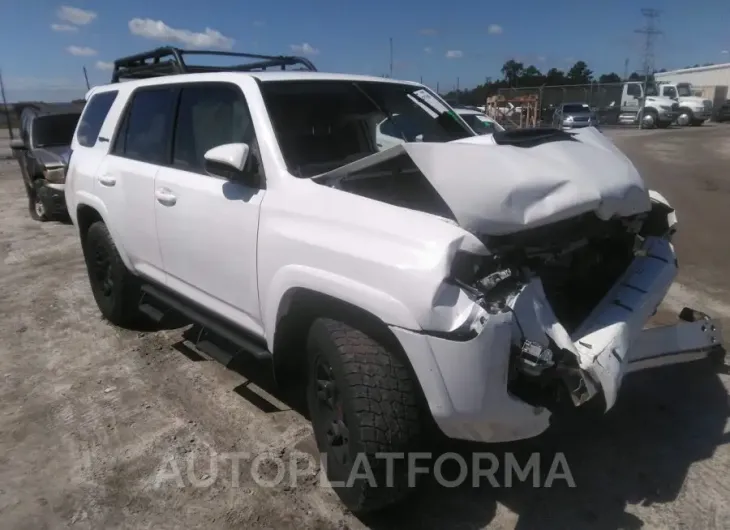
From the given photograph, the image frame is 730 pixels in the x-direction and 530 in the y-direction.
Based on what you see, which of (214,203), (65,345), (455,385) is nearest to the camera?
(455,385)

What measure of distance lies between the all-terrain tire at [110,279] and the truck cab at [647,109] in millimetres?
31820

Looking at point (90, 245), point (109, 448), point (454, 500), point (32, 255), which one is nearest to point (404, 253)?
point (454, 500)

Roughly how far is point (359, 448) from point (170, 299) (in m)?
2.07

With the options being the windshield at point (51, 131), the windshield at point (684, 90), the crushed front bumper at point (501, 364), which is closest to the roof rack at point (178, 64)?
the crushed front bumper at point (501, 364)

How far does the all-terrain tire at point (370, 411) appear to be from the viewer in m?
2.46

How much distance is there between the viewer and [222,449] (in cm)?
331

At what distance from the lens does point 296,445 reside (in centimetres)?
333

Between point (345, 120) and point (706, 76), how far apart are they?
56.4 m

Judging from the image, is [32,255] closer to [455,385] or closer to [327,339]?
[327,339]

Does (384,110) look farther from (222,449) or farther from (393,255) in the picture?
(222,449)

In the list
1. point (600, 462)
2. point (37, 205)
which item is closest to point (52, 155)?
point (37, 205)

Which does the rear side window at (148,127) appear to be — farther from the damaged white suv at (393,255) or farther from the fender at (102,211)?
the fender at (102,211)

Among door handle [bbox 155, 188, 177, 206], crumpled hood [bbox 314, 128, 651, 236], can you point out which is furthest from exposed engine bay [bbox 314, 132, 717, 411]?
door handle [bbox 155, 188, 177, 206]

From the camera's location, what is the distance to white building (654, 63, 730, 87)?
4772 centimetres
